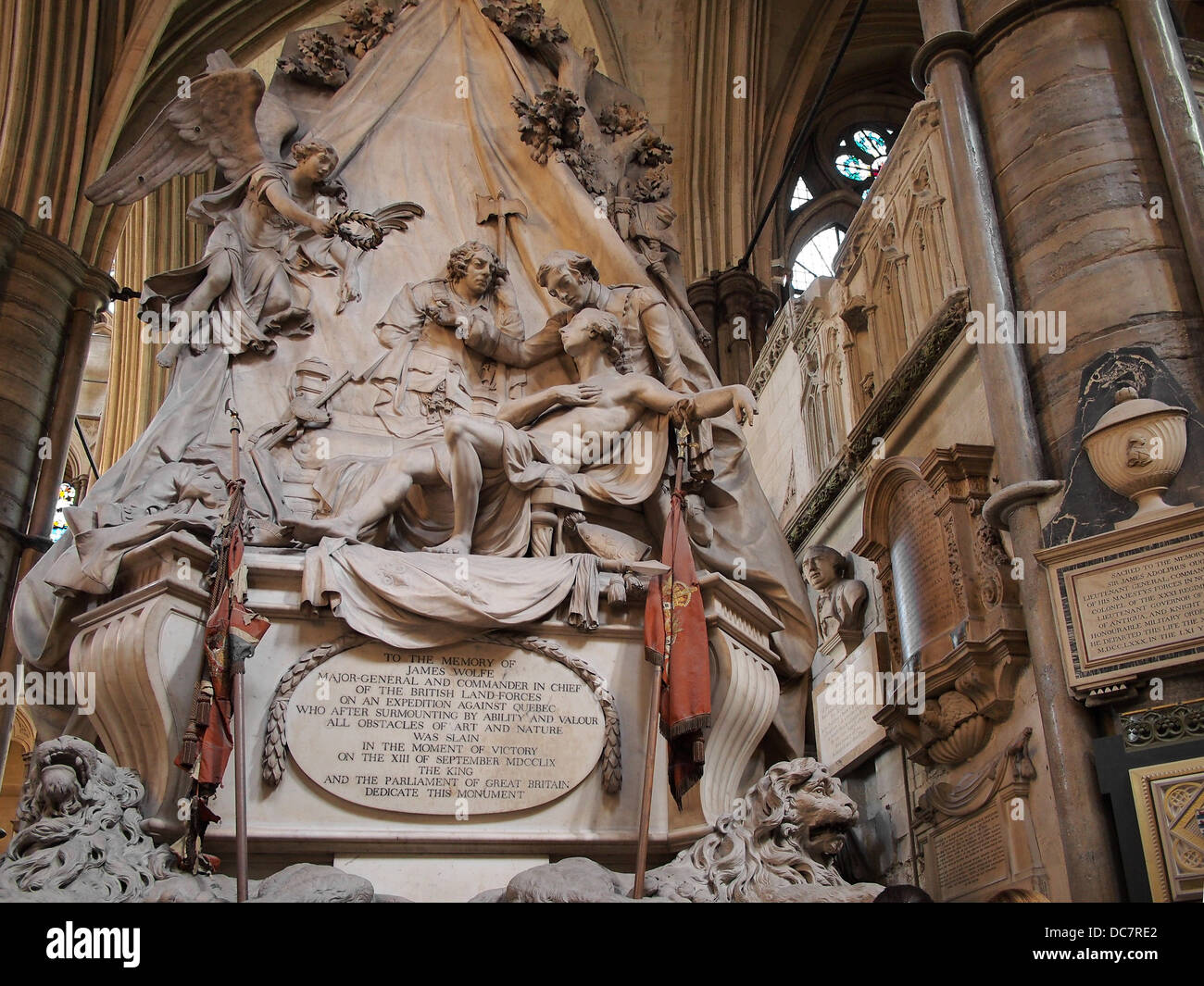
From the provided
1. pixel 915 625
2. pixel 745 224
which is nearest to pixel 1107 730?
pixel 915 625

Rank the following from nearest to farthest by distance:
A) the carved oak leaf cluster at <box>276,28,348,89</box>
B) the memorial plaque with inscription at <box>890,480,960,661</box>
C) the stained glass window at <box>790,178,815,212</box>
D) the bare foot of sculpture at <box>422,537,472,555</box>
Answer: the bare foot of sculpture at <box>422,537,472,555</box> → the carved oak leaf cluster at <box>276,28,348,89</box> → the memorial plaque with inscription at <box>890,480,960,661</box> → the stained glass window at <box>790,178,815,212</box>

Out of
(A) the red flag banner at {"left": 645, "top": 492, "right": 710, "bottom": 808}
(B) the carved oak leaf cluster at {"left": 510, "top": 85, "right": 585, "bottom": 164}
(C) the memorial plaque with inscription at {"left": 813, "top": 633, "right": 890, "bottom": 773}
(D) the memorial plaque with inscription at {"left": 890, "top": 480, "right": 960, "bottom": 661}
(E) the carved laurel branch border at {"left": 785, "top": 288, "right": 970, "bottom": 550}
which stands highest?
(B) the carved oak leaf cluster at {"left": 510, "top": 85, "right": 585, "bottom": 164}

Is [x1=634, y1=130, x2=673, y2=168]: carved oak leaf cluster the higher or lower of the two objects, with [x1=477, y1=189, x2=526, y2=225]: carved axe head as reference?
higher

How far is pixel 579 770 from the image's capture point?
4555 millimetres

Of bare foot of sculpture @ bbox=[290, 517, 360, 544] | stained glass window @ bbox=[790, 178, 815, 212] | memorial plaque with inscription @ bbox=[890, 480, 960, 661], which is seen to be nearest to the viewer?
bare foot of sculpture @ bbox=[290, 517, 360, 544]

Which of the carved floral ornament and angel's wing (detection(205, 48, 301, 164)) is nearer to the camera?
angel's wing (detection(205, 48, 301, 164))

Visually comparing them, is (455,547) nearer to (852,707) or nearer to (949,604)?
(949,604)

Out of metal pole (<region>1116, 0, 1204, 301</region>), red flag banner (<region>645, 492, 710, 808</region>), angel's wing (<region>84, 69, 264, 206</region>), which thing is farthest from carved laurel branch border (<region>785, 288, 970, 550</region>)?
angel's wing (<region>84, 69, 264, 206</region>)

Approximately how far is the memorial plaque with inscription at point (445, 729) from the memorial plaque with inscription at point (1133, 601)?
279 cm

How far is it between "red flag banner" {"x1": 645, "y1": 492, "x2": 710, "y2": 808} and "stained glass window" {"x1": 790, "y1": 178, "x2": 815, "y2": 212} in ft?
44.8

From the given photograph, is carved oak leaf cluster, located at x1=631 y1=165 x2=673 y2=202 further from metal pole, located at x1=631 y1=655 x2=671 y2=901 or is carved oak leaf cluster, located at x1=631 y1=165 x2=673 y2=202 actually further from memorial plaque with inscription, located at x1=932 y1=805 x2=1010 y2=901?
memorial plaque with inscription, located at x1=932 y1=805 x2=1010 y2=901

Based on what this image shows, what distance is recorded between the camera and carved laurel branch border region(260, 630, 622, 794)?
172 inches
